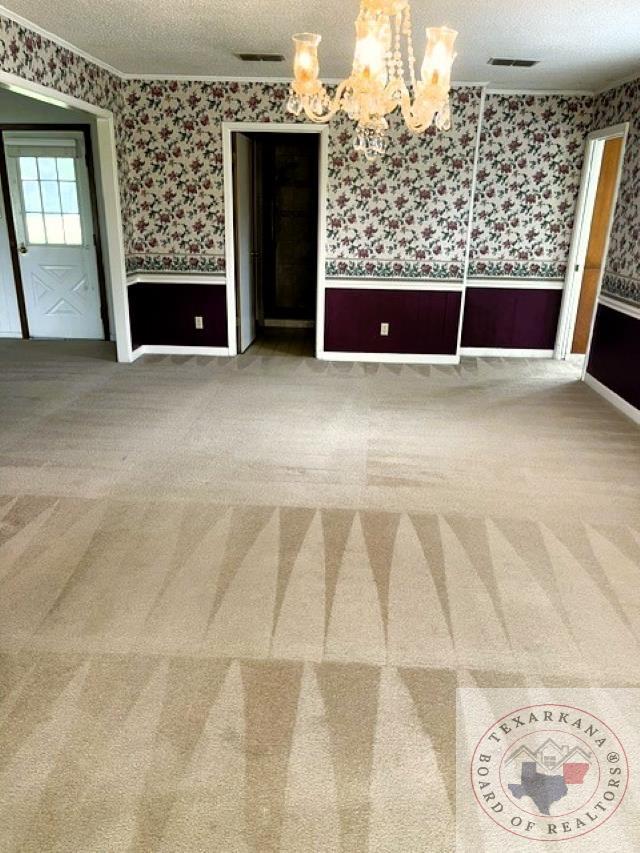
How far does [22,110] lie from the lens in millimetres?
6133

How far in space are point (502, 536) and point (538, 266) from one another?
415 cm

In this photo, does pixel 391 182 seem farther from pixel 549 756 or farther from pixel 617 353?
pixel 549 756

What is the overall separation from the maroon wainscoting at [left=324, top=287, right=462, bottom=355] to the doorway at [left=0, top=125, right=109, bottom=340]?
2.54 metres

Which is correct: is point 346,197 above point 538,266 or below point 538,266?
above

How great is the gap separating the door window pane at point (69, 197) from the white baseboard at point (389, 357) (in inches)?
116

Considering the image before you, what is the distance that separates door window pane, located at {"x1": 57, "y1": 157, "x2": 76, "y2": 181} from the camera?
630 cm

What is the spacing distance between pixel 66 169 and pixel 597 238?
17.6 ft

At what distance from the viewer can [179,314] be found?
630 cm

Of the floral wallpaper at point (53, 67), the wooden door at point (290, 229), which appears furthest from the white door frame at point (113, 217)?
the wooden door at point (290, 229)

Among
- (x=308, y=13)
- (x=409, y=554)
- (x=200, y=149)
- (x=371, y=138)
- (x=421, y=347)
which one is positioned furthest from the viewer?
(x=421, y=347)

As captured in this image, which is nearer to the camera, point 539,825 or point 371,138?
point 539,825

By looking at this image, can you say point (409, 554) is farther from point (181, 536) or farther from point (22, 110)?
point (22, 110)

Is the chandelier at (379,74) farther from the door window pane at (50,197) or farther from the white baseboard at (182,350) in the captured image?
the door window pane at (50,197)

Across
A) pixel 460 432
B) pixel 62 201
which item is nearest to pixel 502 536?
pixel 460 432
